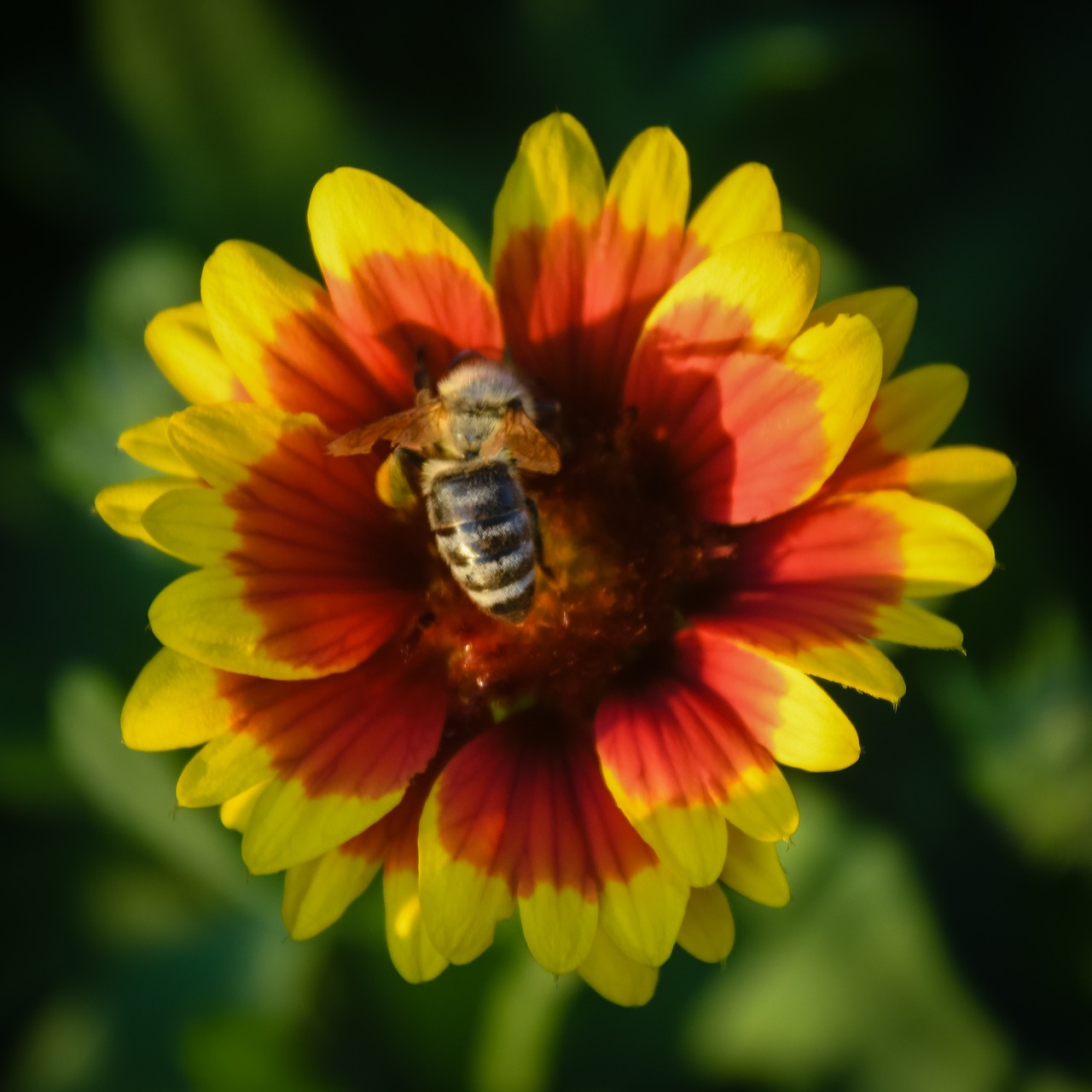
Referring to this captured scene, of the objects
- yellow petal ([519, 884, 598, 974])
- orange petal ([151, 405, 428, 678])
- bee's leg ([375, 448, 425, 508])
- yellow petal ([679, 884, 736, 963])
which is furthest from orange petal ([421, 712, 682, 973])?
bee's leg ([375, 448, 425, 508])

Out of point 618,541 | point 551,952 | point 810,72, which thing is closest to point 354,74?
point 810,72

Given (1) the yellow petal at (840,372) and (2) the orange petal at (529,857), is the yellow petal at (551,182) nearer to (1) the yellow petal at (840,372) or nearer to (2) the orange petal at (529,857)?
(1) the yellow petal at (840,372)

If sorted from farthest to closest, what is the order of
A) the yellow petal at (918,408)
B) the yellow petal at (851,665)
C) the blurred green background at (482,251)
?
the blurred green background at (482,251), the yellow petal at (918,408), the yellow petal at (851,665)

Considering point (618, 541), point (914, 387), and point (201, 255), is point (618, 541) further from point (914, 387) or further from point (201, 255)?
point (201, 255)

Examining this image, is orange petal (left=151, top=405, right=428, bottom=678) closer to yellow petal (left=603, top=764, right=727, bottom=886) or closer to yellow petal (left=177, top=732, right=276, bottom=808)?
yellow petal (left=177, top=732, right=276, bottom=808)

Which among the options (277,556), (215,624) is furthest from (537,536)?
(215,624)

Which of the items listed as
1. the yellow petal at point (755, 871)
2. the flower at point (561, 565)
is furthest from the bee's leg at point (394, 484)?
the yellow petal at point (755, 871)

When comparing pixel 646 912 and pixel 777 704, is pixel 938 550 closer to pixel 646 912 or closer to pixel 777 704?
pixel 777 704
